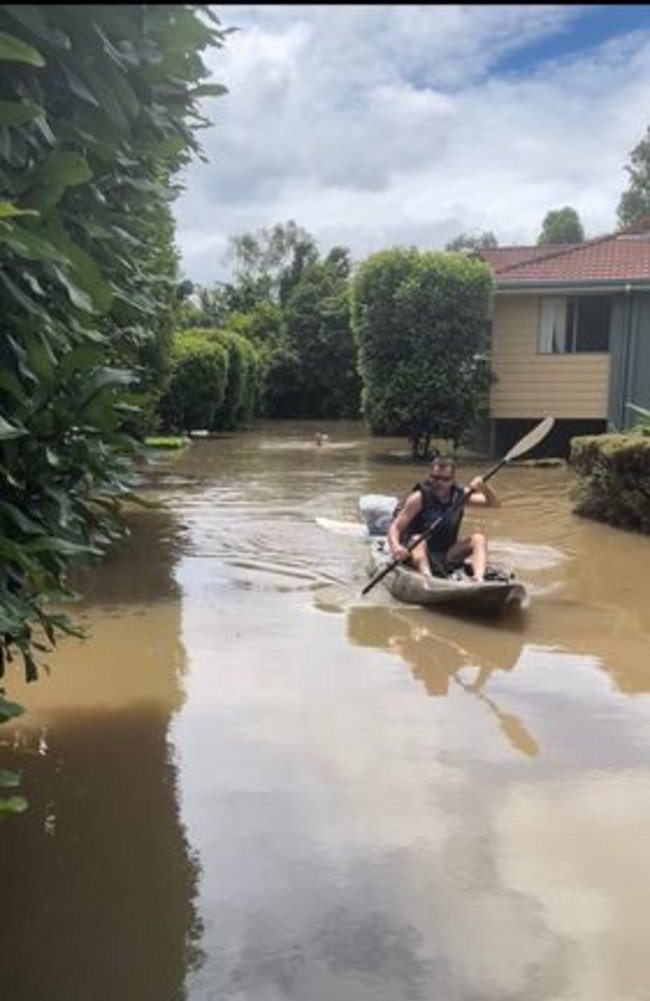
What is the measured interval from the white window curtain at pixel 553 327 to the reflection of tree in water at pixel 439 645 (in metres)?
15.8

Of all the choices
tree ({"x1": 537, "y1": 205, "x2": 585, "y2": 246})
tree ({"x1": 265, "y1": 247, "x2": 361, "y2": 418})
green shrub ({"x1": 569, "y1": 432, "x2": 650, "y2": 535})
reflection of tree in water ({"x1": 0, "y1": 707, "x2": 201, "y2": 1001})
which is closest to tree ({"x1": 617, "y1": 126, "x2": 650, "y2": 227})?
tree ({"x1": 537, "y1": 205, "x2": 585, "y2": 246})

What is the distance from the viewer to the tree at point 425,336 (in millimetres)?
24078

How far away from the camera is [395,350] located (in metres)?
24.8

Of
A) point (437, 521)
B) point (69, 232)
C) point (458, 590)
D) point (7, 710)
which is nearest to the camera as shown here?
point (7, 710)

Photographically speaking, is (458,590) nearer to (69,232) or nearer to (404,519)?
(404,519)

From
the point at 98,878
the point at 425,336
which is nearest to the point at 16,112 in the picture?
the point at 98,878

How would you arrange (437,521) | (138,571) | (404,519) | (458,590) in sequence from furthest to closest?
1. (138,571)
2. (404,519)
3. (437,521)
4. (458,590)

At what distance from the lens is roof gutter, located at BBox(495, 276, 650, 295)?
23344mm

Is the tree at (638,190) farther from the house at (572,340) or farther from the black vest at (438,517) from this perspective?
the black vest at (438,517)

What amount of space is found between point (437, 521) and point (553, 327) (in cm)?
1515

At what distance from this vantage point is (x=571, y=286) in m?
23.7

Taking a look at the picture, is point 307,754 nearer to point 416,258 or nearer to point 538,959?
point 538,959

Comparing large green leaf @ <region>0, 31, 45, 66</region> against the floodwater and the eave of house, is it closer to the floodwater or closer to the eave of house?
the floodwater

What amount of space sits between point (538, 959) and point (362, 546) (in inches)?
374
